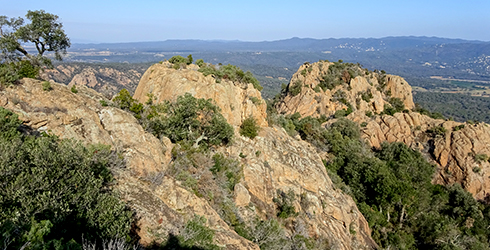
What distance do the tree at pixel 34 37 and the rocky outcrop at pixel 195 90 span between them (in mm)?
6193

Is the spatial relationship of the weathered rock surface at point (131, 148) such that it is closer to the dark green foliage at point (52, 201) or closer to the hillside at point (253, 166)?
the hillside at point (253, 166)

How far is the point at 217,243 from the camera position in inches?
388

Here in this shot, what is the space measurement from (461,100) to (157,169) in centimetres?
20071

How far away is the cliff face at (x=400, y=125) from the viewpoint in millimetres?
32781

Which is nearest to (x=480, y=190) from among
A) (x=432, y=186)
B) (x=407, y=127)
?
(x=432, y=186)

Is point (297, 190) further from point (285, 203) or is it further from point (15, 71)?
point (15, 71)

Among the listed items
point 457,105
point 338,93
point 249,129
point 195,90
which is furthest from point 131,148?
point 457,105

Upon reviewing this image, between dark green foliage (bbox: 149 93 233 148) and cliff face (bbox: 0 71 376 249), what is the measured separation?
1.25 meters

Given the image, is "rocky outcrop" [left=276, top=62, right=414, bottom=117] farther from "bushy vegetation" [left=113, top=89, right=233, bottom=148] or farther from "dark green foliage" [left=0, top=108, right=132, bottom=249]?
"dark green foliage" [left=0, top=108, right=132, bottom=249]

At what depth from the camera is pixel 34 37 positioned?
17.5m

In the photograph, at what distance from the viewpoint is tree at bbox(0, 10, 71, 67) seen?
1650 centimetres

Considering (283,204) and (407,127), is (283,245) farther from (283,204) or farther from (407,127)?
(407,127)

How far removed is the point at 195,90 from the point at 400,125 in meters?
33.1

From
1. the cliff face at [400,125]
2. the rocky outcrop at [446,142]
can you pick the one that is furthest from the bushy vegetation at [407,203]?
the cliff face at [400,125]
